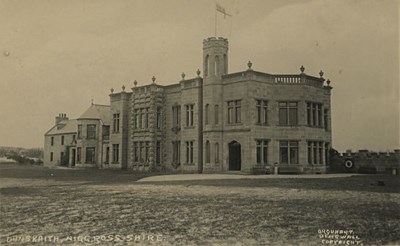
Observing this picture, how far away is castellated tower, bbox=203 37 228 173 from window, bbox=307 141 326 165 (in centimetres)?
485

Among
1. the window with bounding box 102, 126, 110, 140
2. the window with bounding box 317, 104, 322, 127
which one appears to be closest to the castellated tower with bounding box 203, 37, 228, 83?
the window with bounding box 317, 104, 322, 127

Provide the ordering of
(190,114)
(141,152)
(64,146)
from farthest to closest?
(64,146)
(141,152)
(190,114)

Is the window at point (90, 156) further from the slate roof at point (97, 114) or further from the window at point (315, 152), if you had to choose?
the window at point (315, 152)

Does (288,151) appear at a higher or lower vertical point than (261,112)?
lower

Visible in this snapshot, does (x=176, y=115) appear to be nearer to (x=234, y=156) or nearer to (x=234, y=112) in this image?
(x=234, y=112)

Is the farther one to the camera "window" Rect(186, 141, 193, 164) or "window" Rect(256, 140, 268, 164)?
"window" Rect(186, 141, 193, 164)

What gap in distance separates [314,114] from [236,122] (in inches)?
175

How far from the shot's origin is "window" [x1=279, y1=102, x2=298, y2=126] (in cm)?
2202

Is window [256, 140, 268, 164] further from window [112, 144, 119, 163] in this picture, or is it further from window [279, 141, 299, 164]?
window [112, 144, 119, 163]

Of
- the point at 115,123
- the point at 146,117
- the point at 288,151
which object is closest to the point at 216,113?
the point at 288,151

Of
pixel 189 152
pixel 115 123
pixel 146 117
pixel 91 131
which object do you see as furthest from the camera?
pixel 91 131

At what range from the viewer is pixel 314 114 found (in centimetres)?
2261

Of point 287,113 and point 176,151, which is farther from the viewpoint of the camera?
point 176,151

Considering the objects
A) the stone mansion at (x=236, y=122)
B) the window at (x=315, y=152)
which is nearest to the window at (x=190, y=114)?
the stone mansion at (x=236, y=122)
